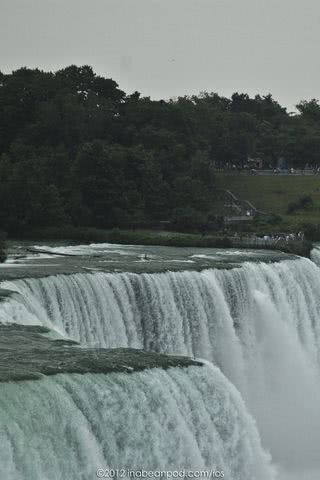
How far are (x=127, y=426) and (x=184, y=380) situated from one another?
9.43ft

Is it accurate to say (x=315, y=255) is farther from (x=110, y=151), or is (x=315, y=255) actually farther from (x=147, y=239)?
(x=110, y=151)

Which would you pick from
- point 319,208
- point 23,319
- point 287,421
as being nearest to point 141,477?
point 23,319

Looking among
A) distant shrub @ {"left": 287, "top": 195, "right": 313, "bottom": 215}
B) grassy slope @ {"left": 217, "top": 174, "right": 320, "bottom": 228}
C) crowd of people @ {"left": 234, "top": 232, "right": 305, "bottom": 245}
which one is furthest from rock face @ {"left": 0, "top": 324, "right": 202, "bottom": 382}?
distant shrub @ {"left": 287, "top": 195, "right": 313, "bottom": 215}

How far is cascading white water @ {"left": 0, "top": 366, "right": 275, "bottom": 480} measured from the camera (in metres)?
22.4

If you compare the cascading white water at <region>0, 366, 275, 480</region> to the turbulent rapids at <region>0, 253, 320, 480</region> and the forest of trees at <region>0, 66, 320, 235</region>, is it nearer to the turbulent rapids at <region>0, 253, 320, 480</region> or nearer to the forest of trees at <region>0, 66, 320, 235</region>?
the turbulent rapids at <region>0, 253, 320, 480</region>

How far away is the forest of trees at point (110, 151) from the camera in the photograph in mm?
67625

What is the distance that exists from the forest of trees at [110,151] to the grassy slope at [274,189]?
4248 millimetres

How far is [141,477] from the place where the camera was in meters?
24.9

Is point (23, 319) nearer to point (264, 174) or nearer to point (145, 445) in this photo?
point (145, 445)

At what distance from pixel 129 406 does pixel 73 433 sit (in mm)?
2231

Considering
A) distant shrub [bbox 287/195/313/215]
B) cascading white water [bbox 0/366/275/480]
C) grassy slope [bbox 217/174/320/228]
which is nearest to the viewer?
cascading white water [bbox 0/366/275/480]

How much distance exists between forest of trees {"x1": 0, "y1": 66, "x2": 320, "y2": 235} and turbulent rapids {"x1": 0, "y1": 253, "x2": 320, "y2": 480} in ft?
69.4

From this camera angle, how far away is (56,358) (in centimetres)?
2764

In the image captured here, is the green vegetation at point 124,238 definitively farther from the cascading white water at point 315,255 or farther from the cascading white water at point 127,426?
the cascading white water at point 127,426
